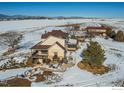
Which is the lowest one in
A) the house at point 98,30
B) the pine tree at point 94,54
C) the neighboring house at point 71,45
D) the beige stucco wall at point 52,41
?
the pine tree at point 94,54

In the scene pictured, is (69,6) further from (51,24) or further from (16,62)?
(16,62)

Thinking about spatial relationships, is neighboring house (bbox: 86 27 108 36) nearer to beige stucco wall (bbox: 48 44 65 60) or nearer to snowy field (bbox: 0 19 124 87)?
snowy field (bbox: 0 19 124 87)

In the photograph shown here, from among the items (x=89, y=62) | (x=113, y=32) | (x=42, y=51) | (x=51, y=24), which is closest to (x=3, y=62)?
(x=42, y=51)

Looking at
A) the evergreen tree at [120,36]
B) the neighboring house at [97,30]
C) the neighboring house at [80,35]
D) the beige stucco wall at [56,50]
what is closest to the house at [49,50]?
the beige stucco wall at [56,50]

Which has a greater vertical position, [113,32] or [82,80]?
[113,32]

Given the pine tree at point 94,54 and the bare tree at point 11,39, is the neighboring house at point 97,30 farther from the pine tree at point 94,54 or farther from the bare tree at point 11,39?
the bare tree at point 11,39

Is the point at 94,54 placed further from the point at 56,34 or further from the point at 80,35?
the point at 56,34

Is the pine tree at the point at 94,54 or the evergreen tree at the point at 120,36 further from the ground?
the evergreen tree at the point at 120,36
